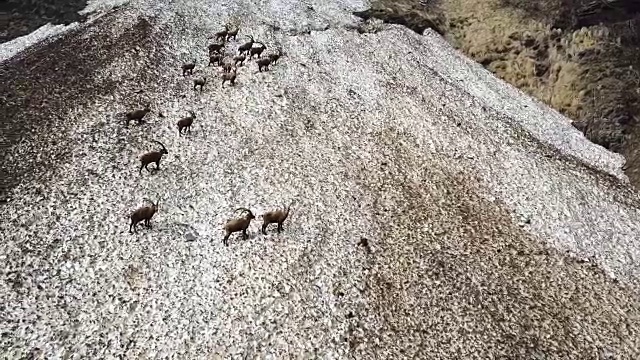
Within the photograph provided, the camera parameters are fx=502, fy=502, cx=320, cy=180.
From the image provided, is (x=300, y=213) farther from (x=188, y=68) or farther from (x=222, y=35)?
(x=222, y=35)

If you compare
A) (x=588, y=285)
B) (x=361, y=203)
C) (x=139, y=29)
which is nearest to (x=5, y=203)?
(x=361, y=203)

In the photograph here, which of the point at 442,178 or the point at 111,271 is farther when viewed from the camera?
the point at 442,178

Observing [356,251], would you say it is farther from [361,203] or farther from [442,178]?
[442,178]

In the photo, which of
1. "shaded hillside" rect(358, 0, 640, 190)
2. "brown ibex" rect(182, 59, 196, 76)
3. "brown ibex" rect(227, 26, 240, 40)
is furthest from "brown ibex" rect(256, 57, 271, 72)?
"shaded hillside" rect(358, 0, 640, 190)

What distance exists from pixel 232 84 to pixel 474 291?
55.8 ft

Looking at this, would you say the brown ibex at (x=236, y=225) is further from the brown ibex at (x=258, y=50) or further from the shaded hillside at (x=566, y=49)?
the shaded hillside at (x=566, y=49)

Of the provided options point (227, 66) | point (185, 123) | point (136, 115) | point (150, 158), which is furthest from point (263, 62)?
point (150, 158)

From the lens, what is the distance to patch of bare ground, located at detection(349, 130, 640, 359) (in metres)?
15.5

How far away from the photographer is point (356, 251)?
1795 centimetres

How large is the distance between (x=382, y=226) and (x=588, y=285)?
26.1 feet

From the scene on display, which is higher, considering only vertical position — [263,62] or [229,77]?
[263,62]

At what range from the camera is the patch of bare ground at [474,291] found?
15.5m

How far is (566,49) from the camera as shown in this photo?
112 feet

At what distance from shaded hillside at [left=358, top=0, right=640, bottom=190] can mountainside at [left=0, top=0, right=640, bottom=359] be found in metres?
2.21
